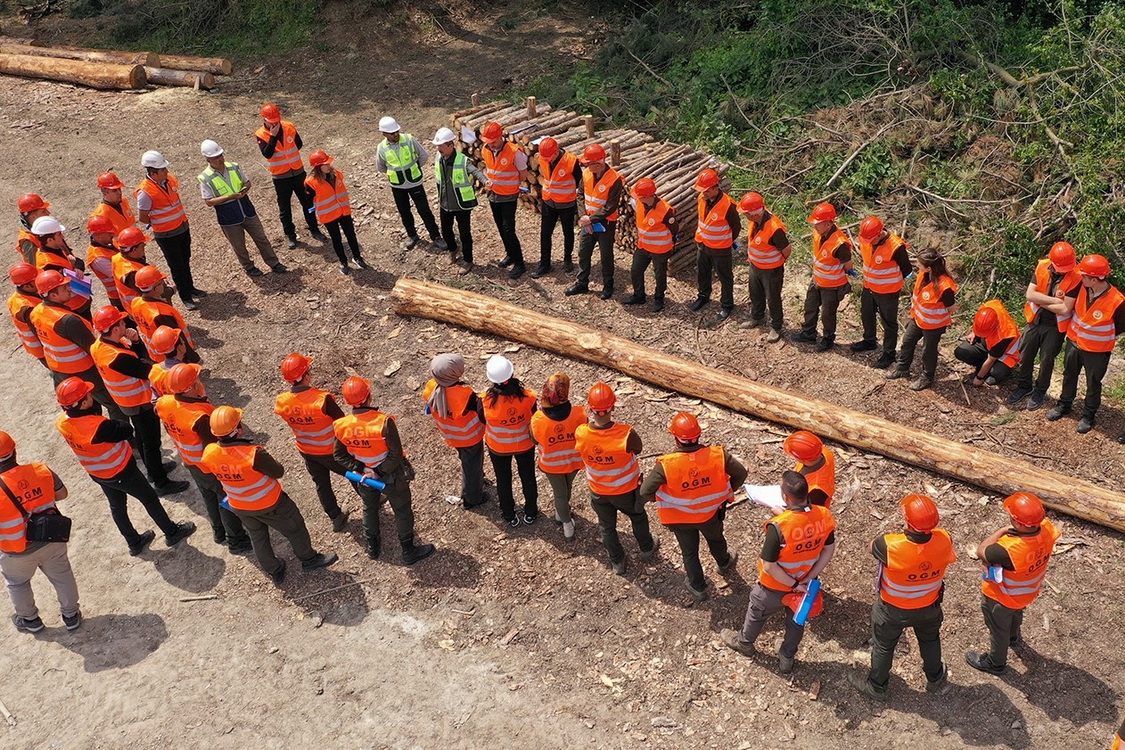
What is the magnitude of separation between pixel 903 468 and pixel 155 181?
394 inches

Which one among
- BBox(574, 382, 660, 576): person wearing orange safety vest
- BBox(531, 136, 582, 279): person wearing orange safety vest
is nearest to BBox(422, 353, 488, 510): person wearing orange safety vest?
BBox(574, 382, 660, 576): person wearing orange safety vest

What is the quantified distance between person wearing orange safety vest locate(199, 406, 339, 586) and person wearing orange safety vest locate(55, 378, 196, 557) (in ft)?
2.97

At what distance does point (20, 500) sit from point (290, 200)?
701 cm

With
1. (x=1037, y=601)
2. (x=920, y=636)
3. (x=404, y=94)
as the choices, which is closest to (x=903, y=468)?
(x=1037, y=601)

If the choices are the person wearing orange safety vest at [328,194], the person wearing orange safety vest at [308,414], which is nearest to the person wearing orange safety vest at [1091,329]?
the person wearing orange safety vest at [308,414]

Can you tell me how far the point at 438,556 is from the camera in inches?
352

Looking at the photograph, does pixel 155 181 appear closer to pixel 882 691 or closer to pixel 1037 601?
pixel 882 691

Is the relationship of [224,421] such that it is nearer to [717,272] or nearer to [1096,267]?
[717,272]

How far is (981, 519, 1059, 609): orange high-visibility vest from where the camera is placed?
22.3 ft

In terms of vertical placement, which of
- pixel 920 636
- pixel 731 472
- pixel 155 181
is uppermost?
pixel 155 181

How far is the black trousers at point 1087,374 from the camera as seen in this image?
367 inches

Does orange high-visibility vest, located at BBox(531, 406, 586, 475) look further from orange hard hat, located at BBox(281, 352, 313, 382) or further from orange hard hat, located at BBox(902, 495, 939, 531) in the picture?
orange hard hat, located at BBox(902, 495, 939, 531)

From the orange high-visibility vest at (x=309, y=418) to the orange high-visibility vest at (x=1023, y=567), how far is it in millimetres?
5767

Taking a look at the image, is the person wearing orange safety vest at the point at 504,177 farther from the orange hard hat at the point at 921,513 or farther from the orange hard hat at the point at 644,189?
the orange hard hat at the point at 921,513
